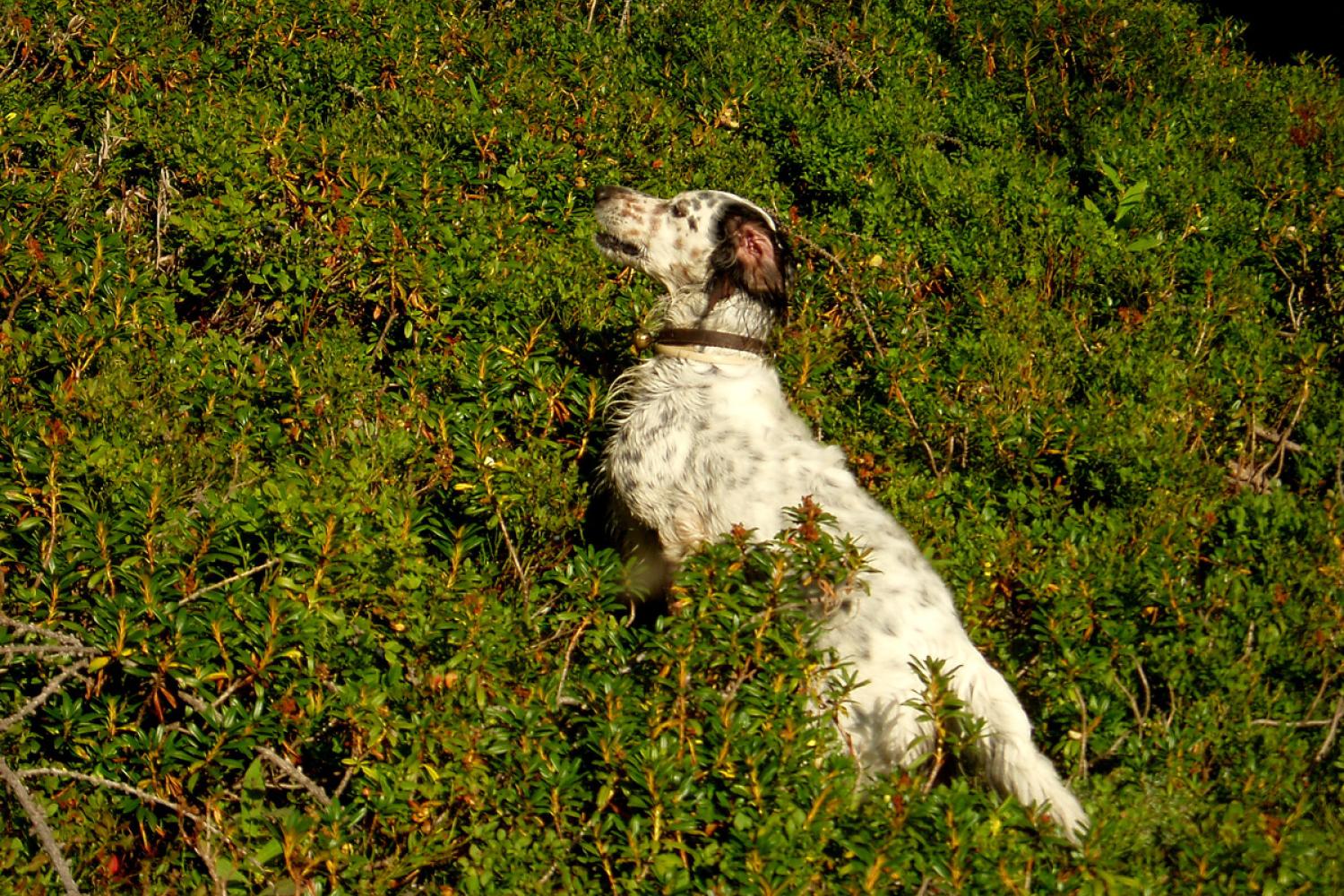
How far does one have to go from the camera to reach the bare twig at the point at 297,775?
291 cm

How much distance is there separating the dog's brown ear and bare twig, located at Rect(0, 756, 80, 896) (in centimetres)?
266

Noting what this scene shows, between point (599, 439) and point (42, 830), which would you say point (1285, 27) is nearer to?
point (599, 439)

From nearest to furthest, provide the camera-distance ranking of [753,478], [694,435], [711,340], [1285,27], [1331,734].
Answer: [1331,734]
[753,478]
[694,435]
[711,340]
[1285,27]

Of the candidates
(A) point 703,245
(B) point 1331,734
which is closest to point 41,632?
(A) point 703,245

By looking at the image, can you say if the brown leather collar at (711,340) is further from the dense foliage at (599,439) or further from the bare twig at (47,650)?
the bare twig at (47,650)

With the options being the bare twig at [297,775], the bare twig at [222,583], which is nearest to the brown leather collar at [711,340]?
the bare twig at [222,583]

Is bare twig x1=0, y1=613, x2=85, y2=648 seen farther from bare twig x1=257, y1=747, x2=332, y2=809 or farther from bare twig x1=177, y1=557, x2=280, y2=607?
bare twig x1=257, y1=747, x2=332, y2=809

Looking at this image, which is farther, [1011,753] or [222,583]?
[1011,753]

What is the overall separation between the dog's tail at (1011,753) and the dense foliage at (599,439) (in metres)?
0.10

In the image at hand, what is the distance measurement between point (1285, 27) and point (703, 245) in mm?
6346

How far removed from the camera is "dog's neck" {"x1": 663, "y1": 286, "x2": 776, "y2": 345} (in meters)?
4.41

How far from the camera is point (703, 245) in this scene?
14.8 ft

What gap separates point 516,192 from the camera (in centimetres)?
512

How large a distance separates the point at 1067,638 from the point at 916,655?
49 cm
